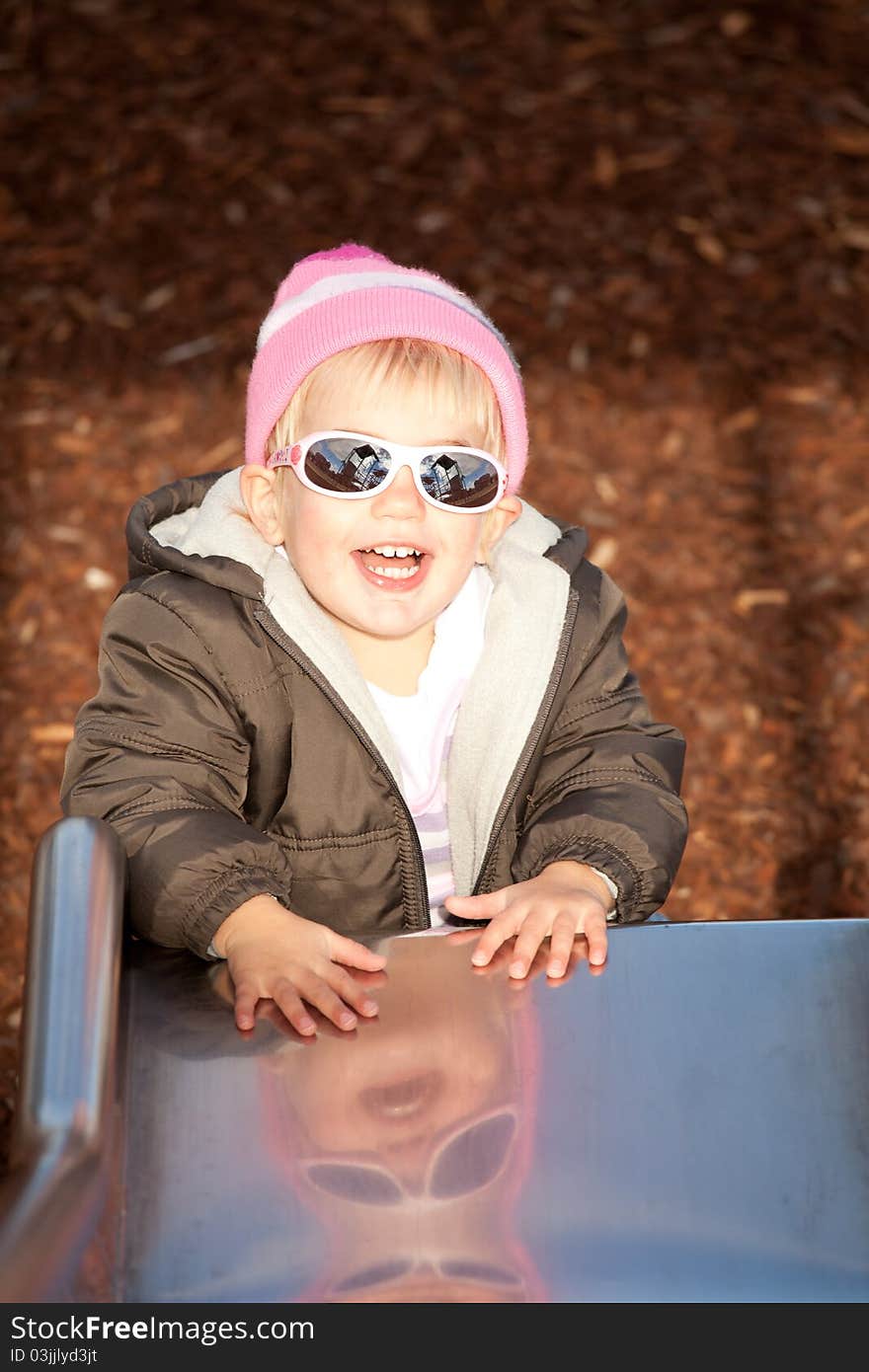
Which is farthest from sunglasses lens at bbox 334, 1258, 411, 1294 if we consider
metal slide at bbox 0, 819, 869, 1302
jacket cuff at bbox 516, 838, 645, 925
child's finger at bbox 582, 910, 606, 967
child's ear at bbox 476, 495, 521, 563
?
child's ear at bbox 476, 495, 521, 563

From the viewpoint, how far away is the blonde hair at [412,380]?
5.18 ft

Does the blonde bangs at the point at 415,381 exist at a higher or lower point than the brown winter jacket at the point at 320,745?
higher

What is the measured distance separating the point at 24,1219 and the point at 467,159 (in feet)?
9.77

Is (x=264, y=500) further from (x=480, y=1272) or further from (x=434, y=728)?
(x=480, y=1272)

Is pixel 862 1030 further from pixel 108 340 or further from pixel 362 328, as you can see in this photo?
pixel 108 340

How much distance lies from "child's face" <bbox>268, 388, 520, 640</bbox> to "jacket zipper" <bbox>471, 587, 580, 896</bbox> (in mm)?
127

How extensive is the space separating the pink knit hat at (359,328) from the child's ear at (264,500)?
22mm

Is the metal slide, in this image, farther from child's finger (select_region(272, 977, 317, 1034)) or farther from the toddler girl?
the toddler girl

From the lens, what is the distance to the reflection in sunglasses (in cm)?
111

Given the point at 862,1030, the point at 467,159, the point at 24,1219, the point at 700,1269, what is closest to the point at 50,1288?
the point at 24,1219

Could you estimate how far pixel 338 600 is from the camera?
1.62m

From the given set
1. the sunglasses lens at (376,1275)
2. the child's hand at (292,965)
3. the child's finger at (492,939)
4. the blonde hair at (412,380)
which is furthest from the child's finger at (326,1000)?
the blonde hair at (412,380)

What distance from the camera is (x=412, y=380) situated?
5.18ft

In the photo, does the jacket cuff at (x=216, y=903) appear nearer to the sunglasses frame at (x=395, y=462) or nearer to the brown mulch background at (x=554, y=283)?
the sunglasses frame at (x=395, y=462)
